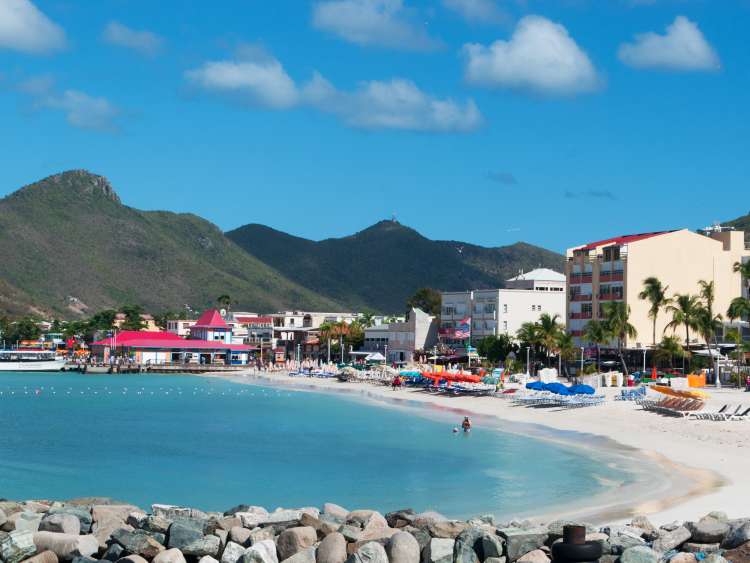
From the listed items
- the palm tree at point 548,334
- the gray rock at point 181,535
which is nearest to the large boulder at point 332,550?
the gray rock at point 181,535

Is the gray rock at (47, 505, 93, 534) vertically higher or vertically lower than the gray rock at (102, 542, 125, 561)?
higher

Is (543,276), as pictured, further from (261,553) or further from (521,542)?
(261,553)

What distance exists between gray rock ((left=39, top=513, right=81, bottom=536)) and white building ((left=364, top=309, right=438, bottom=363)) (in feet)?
337

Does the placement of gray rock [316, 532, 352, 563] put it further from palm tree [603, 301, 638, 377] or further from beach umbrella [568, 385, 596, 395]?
palm tree [603, 301, 638, 377]

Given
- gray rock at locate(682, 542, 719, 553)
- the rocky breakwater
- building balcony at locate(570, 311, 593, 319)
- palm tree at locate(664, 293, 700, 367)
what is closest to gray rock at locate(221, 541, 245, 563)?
the rocky breakwater

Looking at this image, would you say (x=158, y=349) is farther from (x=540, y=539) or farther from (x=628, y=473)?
(x=540, y=539)

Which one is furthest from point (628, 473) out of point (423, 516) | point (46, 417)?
point (46, 417)

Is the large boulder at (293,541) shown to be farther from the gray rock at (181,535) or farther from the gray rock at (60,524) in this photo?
the gray rock at (60,524)

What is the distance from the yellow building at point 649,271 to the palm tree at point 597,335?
2.71 meters

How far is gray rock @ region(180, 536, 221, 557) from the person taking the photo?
57.7 ft

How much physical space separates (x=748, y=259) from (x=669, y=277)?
8.27m

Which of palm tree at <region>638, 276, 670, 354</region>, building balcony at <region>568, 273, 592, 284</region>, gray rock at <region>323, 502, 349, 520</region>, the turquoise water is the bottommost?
the turquoise water

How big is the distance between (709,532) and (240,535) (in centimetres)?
772

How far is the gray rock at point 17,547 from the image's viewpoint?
1733 centimetres
